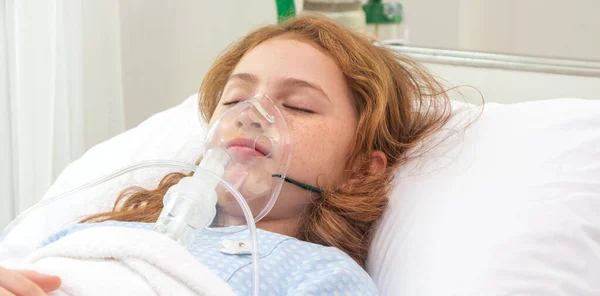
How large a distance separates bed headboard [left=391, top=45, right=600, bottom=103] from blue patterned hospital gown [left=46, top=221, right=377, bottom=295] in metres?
0.62

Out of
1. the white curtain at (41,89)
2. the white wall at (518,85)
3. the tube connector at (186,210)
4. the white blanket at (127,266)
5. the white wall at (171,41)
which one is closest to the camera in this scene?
the white blanket at (127,266)

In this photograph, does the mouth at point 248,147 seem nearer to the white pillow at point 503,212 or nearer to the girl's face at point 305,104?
the girl's face at point 305,104

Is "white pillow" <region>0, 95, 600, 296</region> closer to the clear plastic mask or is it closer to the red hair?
the red hair

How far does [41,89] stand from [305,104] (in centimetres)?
108

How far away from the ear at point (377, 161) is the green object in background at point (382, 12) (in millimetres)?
816

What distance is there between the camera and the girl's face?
1213mm

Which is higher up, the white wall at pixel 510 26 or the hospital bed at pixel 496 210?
the white wall at pixel 510 26

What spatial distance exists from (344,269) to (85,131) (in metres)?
1.47

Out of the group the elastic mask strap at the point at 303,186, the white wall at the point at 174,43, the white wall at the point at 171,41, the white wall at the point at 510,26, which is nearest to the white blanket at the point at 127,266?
the elastic mask strap at the point at 303,186

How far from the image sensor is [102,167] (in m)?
1.53

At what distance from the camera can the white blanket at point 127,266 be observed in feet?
2.94

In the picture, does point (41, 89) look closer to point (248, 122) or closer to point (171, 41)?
point (171, 41)

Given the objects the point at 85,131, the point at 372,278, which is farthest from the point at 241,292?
the point at 85,131

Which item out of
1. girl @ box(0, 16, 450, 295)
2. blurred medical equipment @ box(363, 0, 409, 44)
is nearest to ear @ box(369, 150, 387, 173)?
girl @ box(0, 16, 450, 295)
